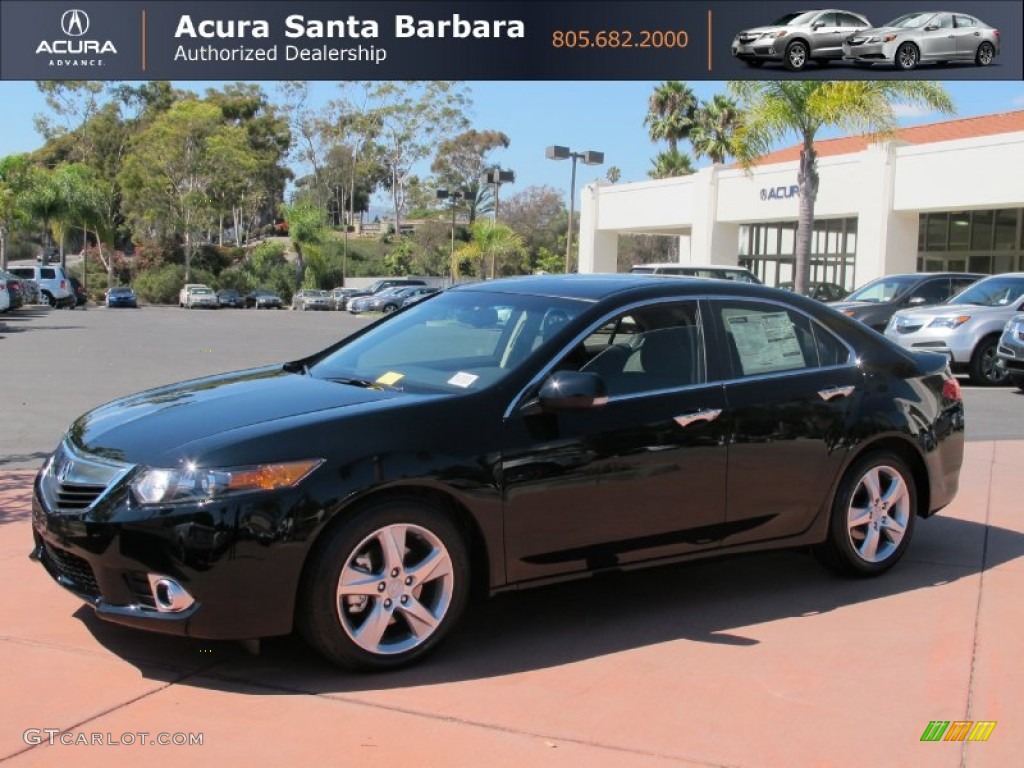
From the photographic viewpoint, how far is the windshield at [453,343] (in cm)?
505

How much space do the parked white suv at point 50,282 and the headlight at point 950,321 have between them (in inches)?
1669

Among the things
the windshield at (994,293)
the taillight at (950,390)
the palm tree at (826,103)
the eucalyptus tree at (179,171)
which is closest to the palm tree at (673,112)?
the eucalyptus tree at (179,171)

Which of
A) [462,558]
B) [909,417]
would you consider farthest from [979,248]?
[462,558]

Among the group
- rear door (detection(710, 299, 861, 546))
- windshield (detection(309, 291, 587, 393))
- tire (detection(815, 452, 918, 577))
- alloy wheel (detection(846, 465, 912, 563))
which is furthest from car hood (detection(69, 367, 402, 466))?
alloy wheel (detection(846, 465, 912, 563))

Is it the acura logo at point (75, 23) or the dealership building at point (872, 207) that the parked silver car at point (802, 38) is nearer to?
the dealership building at point (872, 207)

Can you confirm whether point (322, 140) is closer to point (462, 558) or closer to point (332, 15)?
point (332, 15)

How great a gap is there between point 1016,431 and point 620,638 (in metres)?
8.00

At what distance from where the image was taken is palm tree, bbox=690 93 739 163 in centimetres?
5312

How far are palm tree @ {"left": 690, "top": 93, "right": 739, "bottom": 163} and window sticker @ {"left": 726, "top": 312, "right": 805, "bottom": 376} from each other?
157ft

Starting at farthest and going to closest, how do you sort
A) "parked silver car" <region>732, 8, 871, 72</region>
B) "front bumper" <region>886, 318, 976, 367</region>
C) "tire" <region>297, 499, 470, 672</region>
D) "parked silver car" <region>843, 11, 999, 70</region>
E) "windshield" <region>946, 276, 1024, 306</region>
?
"parked silver car" <region>843, 11, 999, 70</region> < "parked silver car" <region>732, 8, 871, 72</region> < "windshield" <region>946, 276, 1024, 306</region> < "front bumper" <region>886, 318, 976, 367</region> < "tire" <region>297, 499, 470, 672</region>

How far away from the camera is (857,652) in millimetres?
4895

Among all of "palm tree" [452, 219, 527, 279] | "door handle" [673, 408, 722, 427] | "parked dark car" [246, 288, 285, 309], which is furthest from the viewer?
"parked dark car" [246, 288, 285, 309]

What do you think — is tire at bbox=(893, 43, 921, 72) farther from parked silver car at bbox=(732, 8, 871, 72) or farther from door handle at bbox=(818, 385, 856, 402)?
door handle at bbox=(818, 385, 856, 402)

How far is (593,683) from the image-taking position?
176 inches
